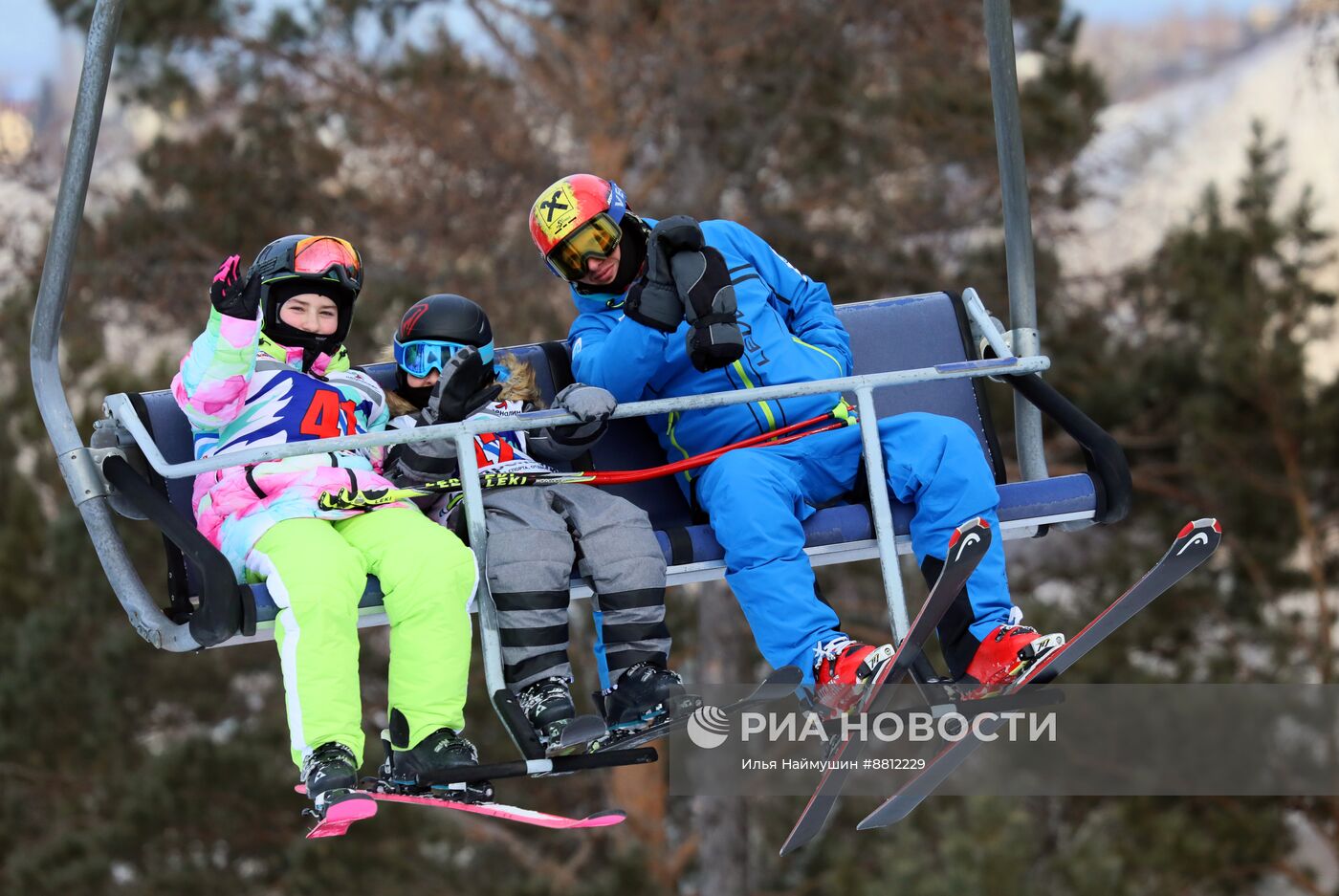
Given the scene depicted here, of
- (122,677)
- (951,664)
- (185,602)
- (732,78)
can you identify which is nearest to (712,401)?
(951,664)

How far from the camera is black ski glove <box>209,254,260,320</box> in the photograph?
3631 mm

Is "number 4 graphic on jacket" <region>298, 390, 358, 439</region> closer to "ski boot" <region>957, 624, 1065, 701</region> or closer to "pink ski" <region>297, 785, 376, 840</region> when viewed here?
"pink ski" <region>297, 785, 376, 840</region>

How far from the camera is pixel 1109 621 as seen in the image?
3652 millimetres

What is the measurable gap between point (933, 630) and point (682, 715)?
0.54 metres

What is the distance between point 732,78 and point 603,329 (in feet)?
30.5

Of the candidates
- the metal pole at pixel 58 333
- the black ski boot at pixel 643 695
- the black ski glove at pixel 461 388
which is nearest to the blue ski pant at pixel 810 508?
the black ski boot at pixel 643 695

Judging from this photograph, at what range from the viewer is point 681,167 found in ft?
41.7

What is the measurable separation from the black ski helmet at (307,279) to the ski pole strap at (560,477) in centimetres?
42

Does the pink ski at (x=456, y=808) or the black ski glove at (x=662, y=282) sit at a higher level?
the black ski glove at (x=662, y=282)

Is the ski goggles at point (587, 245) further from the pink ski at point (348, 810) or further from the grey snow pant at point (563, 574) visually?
the pink ski at point (348, 810)

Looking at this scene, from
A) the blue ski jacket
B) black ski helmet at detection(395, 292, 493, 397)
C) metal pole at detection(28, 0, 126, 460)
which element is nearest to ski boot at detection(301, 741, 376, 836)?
metal pole at detection(28, 0, 126, 460)

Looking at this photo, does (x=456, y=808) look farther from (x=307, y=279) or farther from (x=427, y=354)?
(x=307, y=279)

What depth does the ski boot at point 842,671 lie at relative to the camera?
3611 millimetres

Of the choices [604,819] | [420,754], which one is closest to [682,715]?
[604,819]
